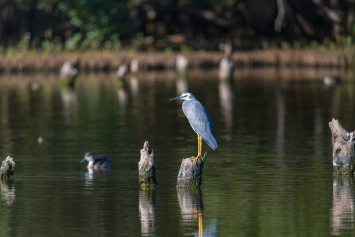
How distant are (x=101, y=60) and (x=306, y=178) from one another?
1323 inches

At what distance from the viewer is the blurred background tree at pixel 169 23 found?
195 feet

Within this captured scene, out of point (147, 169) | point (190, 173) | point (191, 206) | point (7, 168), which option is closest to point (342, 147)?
point (190, 173)

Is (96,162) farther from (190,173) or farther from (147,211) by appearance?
(147,211)

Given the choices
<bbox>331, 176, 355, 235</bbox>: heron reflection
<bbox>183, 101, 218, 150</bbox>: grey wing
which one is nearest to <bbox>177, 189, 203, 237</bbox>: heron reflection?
<bbox>183, 101, 218, 150</bbox>: grey wing

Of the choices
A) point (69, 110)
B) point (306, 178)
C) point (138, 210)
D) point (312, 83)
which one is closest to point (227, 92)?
point (312, 83)

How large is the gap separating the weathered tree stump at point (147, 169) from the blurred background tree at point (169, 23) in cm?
3698

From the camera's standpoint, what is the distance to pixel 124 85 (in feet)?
163

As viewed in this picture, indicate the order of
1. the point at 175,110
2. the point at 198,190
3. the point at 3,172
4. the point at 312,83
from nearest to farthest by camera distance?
1. the point at 198,190
2. the point at 3,172
3. the point at 175,110
4. the point at 312,83

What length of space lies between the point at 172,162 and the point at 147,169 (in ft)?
14.1

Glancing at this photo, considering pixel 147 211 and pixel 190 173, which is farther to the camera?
pixel 190 173

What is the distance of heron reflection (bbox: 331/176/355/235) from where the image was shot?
17.8m

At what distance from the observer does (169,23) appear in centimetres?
6450

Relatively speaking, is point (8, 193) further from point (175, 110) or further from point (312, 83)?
point (312, 83)

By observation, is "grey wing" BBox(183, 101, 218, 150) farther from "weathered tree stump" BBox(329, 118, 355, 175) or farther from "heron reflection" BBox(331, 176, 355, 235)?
"weathered tree stump" BBox(329, 118, 355, 175)
